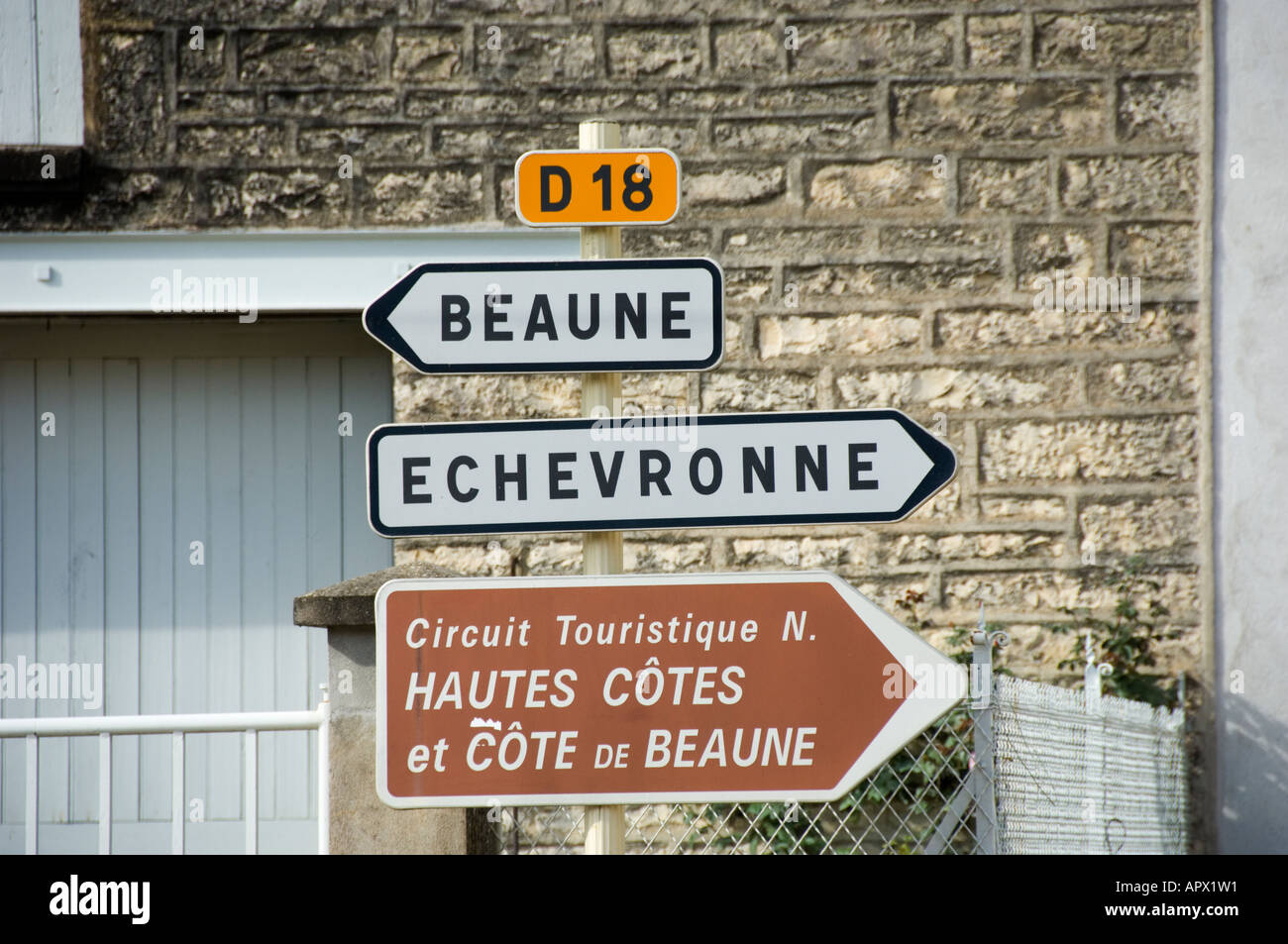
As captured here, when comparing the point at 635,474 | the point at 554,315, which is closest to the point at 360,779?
the point at 635,474

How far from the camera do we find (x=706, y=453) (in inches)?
95.1

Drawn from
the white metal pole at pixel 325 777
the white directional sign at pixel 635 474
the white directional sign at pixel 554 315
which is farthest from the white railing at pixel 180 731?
the white directional sign at pixel 554 315

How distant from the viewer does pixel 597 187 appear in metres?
2.45

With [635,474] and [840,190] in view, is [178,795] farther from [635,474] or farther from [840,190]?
[840,190]

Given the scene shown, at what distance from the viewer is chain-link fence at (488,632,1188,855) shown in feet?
10.8

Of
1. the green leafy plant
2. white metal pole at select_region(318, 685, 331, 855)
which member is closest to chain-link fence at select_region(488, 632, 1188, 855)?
the green leafy plant

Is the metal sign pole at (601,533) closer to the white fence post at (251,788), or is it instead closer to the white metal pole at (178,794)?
the white fence post at (251,788)

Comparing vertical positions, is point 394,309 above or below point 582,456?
above

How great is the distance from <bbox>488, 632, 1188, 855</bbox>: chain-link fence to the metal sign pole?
0.90 m

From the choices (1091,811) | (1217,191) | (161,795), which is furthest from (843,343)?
(161,795)

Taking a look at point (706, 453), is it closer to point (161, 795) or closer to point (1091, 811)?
point (1091, 811)

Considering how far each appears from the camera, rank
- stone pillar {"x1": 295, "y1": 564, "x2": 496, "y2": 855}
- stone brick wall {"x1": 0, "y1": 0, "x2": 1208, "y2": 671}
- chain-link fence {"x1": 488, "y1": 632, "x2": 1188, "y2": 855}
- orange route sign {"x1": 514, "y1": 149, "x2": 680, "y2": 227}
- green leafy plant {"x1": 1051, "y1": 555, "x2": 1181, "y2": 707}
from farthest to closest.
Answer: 1. stone brick wall {"x1": 0, "y1": 0, "x2": 1208, "y2": 671}
2. green leafy plant {"x1": 1051, "y1": 555, "x2": 1181, "y2": 707}
3. chain-link fence {"x1": 488, "y1": 632, "x2": 1188, "y2": 855}
4. stone pillar {"x1": 295, "y1": 564, "x2": 496, "y2": 855}
5. orange route sign {"x1": 514, "y1": 149, "x2": 680, "y2": 227}

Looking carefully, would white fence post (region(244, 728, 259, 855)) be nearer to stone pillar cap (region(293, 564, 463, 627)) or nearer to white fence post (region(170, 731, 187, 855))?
white fence post (region(170, 731, 187, 855))

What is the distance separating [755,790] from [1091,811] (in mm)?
2005
